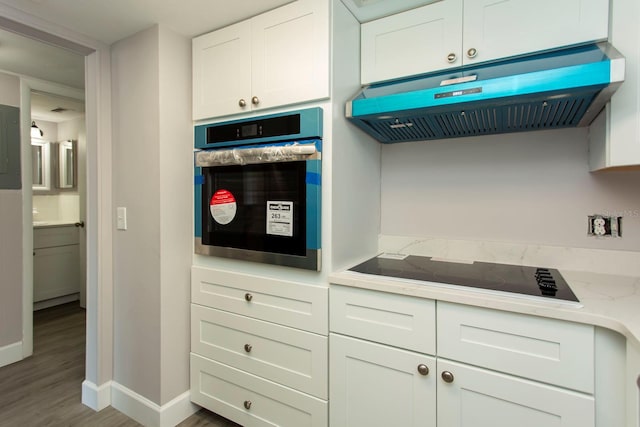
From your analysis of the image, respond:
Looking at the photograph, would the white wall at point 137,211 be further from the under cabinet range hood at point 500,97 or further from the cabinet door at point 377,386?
the under cabinet range hood at point 500,97

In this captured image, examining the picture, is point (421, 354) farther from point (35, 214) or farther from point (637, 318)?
point (35, 214)

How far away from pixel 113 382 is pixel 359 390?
151cm

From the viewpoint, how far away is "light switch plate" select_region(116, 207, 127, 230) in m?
1.82

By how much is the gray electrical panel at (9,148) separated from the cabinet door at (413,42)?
260cm

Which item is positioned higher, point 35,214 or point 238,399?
point 35,214

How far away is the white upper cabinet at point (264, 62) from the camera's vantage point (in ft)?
4.56

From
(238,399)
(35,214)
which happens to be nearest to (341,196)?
(238,399)

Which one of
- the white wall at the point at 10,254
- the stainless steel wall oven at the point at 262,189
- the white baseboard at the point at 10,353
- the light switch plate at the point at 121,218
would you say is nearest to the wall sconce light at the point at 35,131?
the white wall at the point at 10,254

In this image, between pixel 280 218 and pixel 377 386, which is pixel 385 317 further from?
pixel 280 218

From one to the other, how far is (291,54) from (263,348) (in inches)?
54.3

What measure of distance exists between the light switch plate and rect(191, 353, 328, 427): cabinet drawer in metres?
0.83

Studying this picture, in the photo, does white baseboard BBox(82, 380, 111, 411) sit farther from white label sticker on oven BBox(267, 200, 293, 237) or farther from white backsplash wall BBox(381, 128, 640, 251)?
white backsplash wall BBox(381, 128, 640, 251)

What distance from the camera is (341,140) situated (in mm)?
1457

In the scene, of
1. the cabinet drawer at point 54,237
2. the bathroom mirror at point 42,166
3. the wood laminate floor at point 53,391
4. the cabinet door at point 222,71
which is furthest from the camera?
the bathroom mirror at point 42,166
